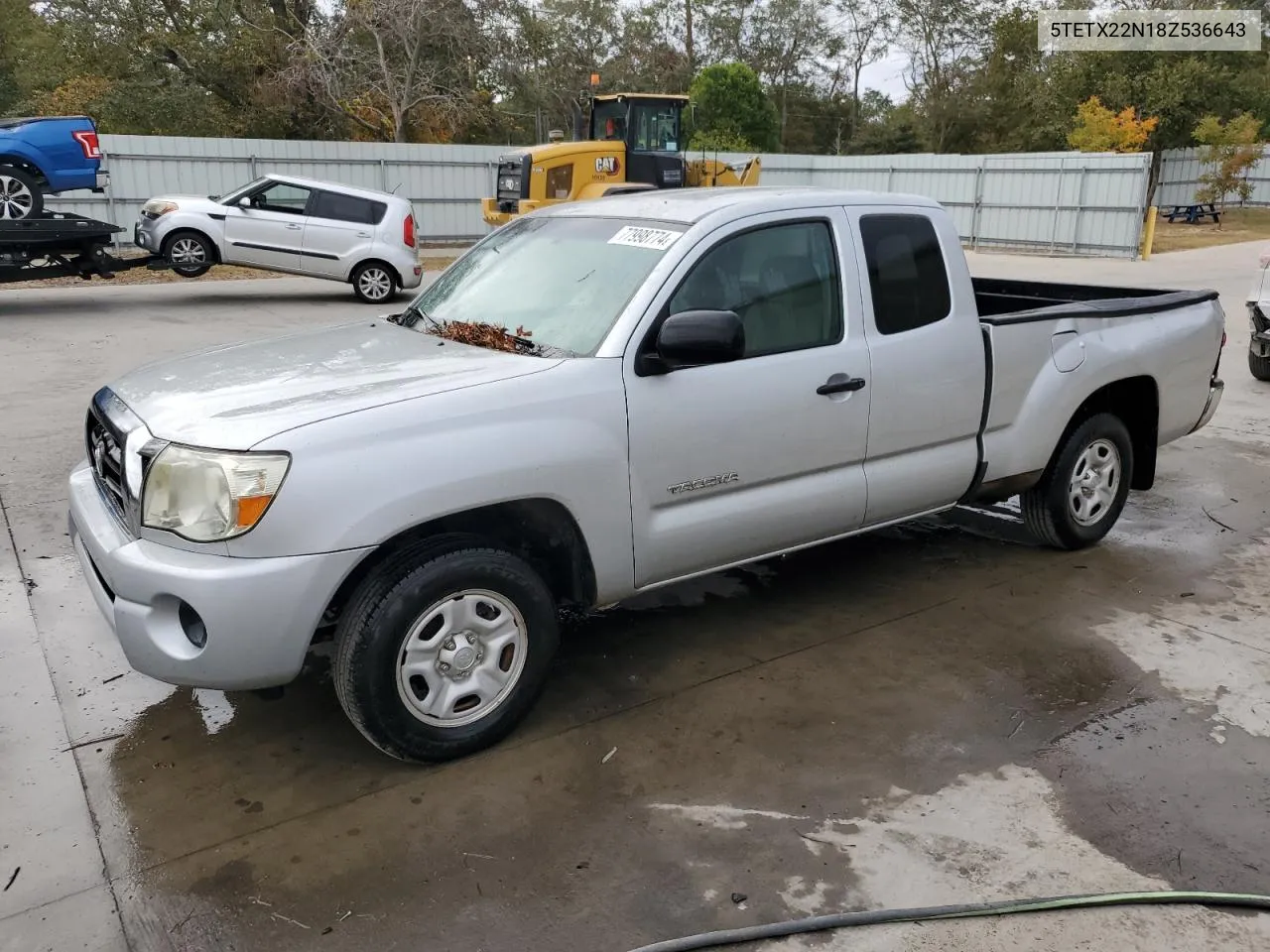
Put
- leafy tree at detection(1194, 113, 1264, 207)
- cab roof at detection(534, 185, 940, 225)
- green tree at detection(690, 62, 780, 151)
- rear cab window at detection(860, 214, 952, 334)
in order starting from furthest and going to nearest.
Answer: green tree at detection(690, 62, 780, 151) → leafy tree at detection(1194, 113, 1264, 207) → rear cab window at detection(860, 214, 952, 334) → cab roof at detection(534, 185, 940, 225)

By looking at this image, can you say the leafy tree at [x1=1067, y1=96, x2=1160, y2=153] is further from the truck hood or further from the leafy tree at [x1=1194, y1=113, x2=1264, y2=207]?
the truck hood

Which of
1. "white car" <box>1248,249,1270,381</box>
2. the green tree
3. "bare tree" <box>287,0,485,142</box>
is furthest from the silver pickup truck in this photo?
the green tree

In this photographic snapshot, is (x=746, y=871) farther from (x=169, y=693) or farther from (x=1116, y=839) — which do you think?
(x=169, y=693)

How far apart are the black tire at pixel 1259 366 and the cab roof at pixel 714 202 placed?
7.03m

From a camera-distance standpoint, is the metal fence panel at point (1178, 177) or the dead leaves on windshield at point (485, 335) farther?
the metal fence panel at point (1178, 177)

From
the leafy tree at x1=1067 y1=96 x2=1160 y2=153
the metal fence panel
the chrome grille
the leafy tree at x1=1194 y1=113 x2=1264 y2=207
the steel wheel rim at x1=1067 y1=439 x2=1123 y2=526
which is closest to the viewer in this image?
the chrome grille

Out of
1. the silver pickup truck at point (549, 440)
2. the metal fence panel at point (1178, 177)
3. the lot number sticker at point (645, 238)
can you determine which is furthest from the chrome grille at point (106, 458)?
the metal fence panel at point (1178, 177)

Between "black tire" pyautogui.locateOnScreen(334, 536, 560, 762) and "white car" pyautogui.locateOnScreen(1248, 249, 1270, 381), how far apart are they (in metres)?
8.76

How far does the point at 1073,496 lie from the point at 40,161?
510 inches

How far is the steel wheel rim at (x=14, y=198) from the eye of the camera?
Answer: 42.9 feet

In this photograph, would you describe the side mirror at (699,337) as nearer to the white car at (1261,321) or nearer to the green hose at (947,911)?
the green hose at (947,911)

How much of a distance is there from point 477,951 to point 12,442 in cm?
626

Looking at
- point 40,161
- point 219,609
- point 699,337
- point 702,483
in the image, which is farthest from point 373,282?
point 219,609

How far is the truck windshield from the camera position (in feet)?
12.9
